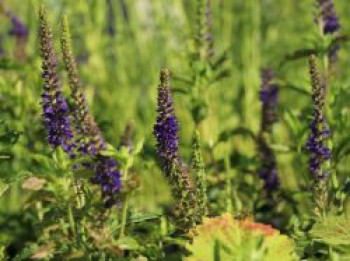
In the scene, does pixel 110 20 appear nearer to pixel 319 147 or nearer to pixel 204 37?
pixel 204 37

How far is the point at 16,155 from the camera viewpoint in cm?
391

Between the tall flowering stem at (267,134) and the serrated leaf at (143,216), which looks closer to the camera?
the serrated leaf at (143,216)

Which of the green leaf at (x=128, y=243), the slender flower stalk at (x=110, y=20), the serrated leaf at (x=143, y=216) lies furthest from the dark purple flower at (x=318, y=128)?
the slender flower stalk at (x=110, y=20)

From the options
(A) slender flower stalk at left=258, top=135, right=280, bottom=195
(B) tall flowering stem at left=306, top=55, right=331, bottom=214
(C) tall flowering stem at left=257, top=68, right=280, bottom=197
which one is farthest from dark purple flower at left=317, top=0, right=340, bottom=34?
(B) tall flowering stem at left=306, top=55, right=331, bottom=214

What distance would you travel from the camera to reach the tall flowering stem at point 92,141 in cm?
212

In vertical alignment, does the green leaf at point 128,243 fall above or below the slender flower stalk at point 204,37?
below

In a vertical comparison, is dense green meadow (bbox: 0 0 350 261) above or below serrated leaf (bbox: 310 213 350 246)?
above

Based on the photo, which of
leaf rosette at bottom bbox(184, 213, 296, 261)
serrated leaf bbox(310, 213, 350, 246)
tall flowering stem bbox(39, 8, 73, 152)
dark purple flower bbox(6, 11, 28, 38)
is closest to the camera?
leaf rosette at bottom bbox(184, 213, 296, 261)

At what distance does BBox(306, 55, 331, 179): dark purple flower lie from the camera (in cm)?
220

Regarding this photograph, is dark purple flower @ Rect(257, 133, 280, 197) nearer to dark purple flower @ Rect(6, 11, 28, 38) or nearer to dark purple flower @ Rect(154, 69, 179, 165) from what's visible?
dark purple flower @ Rect(154, 69, 179, 165)

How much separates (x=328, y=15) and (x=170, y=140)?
1385 millimetres

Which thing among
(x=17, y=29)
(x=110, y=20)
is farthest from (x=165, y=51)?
(x=17, y=29)

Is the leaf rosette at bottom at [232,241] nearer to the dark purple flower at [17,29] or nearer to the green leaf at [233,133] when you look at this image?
the green leaf at [233,133]

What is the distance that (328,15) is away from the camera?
3.24m
